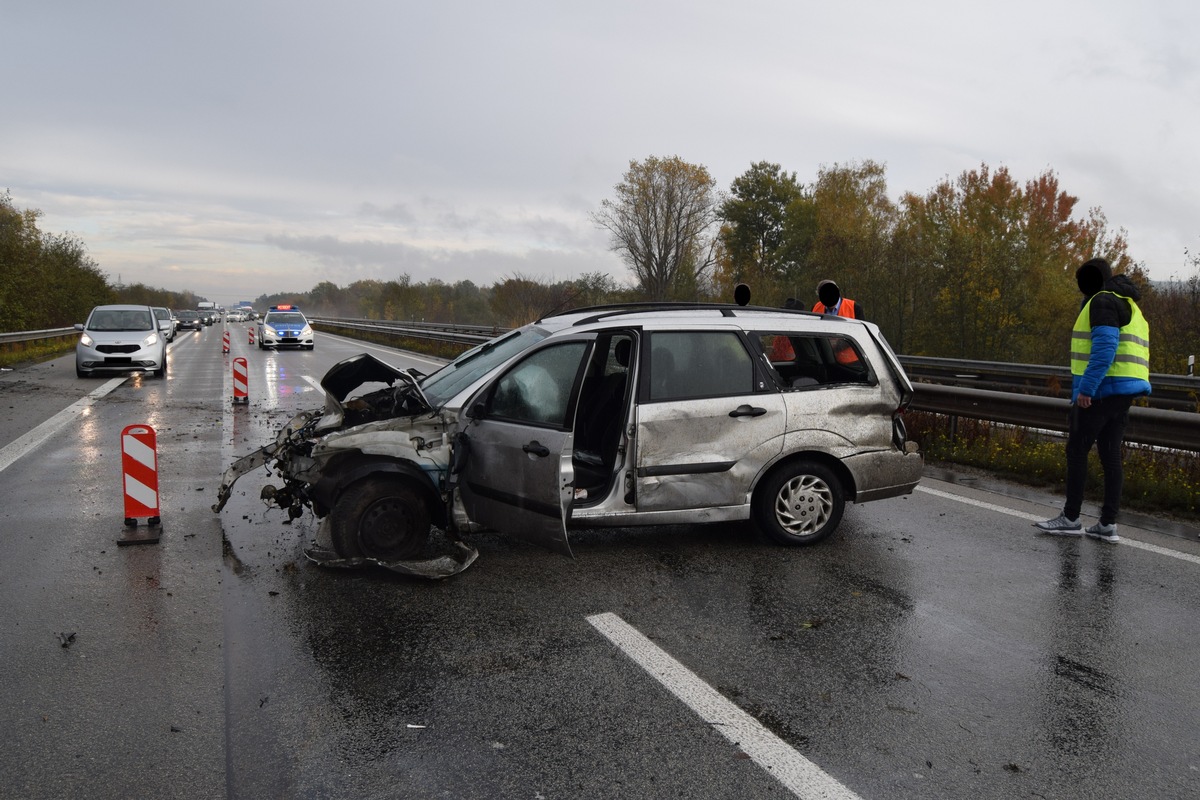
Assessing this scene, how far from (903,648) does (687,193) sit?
45373 millimetres

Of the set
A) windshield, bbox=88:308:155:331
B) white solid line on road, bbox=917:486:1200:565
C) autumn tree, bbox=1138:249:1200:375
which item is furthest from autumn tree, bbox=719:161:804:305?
white solid line on road, bbox=917:486:1200:565

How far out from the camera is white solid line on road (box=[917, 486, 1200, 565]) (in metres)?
5.73

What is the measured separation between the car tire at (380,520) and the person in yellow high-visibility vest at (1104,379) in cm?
465

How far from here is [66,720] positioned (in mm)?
3336

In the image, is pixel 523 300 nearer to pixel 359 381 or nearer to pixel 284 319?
pixel 284 319

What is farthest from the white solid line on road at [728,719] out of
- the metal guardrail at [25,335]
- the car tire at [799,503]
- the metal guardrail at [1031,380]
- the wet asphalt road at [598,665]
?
the metal guardrail at [25,335]

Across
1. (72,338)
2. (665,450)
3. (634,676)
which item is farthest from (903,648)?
(72,338)

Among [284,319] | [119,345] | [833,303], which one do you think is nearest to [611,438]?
[833,303]

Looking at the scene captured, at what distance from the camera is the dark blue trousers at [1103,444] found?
19.9 ft

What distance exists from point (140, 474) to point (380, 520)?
7.38 ft

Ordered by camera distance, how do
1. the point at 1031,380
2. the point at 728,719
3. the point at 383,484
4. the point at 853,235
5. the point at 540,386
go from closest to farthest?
the point at 728,719 → the point at 383,484 → the point at 540,386 → the point at 1031,380 → the point at 853,235

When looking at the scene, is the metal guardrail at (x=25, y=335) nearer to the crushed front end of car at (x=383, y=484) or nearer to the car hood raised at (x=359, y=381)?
the car hood raised at (x=359, y=381)

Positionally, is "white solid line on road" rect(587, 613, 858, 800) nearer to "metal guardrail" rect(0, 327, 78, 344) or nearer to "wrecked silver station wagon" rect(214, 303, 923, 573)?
"wrecked silver station wagon" rect(214, 303, 923, 573)

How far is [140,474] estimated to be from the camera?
615cm
